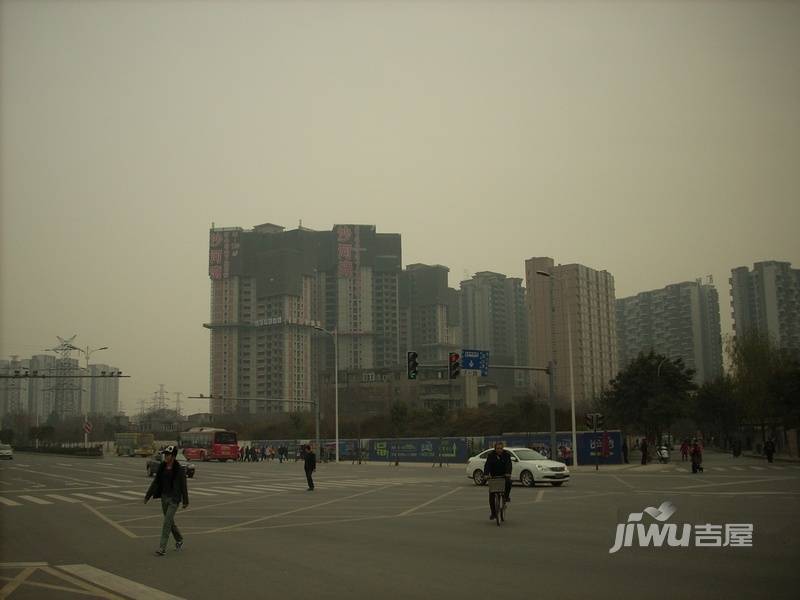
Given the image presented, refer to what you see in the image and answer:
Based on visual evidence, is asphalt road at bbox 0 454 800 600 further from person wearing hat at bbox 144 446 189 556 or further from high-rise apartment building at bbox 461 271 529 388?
high-rise apartment building at bbox 461 271 529 388

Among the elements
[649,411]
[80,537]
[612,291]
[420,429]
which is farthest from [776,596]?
[612,291]

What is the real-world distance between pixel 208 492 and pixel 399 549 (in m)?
17.3

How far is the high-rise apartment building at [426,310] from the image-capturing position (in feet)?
523

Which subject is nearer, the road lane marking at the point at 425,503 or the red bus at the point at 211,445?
the road lane marking at the point at 425,503

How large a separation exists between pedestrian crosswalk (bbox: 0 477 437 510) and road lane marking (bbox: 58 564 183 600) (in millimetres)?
14037

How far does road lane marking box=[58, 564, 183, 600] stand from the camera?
920 centimetres

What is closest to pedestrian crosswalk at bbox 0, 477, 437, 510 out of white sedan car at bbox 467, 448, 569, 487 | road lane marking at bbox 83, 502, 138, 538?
road lane marking at bbox 83, 502, 138, 538

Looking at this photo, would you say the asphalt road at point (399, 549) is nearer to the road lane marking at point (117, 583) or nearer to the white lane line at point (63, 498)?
the road lane marking at point (117, 583)

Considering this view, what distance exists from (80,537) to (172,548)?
10.9 feet

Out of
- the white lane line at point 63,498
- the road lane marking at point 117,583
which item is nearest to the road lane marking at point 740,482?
the road lane marking at point 117,583

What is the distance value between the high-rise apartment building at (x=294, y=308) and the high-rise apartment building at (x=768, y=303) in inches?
2641

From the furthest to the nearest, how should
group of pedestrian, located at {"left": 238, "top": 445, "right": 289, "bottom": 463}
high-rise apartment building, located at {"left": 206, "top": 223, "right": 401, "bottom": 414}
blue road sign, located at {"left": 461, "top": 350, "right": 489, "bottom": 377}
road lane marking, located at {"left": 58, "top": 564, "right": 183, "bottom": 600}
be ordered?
high-rise apartment building, located at {"left": 206, "top": 223, "right": 401, "bottom": 414}
group of pedestrian, located at {"left": 238, "top": 445, "right": 289, "bottom": 463}
blue road sign, located at {"left": 461, "top": 350, "right": 489, "bottom": 377}
road lane marking, located at {"left": 58, "top": 564, "right": 183, "bottom": 600}

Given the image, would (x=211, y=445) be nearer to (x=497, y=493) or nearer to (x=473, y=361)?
(x=473, y=361)

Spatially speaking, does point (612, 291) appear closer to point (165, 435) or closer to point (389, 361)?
point (389, 361)
